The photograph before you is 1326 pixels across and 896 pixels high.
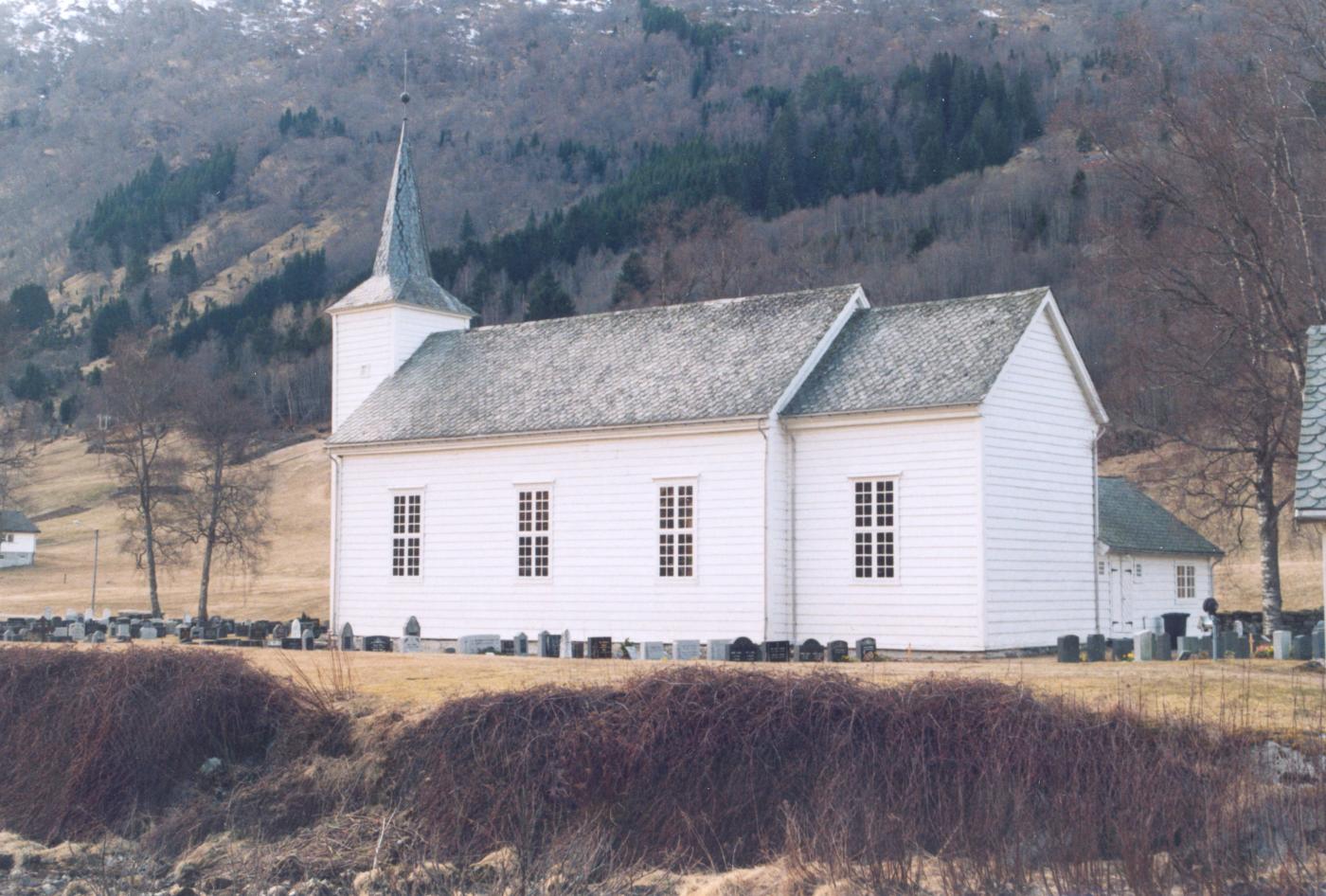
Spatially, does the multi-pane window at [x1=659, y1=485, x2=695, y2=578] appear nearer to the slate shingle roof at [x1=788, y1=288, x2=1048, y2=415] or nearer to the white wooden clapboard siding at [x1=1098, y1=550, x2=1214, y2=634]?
the slate shingle roof at [x1=788, y1=288, x2=1048, y2=415]

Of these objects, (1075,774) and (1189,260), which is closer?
(1075,774)

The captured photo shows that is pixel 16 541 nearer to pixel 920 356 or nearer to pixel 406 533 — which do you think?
pixel 406 533

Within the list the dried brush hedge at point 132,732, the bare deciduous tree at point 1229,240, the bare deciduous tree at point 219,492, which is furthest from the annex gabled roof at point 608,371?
the bare deciduous tree at point 219,492

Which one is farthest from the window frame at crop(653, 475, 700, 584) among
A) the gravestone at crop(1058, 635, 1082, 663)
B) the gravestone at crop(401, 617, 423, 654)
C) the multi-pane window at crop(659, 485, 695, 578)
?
the gravestone at crop(1058, 635, 1082, 663)

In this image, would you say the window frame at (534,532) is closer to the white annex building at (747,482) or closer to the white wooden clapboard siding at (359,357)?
the white annex building at (747,482)

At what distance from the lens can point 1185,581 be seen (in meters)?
49.4

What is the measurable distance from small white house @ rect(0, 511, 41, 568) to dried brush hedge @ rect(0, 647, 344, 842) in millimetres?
65698

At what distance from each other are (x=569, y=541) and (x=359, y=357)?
12429mm

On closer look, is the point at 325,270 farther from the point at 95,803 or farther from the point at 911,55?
the point at 95,803

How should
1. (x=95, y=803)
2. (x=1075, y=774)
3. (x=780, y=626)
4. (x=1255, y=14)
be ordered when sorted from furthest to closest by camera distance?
(x=1255, y=14)
(x=780, y=626)
(x=95, y=803)
(x=1075, y=774)

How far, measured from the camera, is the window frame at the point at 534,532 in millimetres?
38719

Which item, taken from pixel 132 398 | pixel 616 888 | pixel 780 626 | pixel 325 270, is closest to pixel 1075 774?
pixel 616 888

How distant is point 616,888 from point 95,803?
10.1 m

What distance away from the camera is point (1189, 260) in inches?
1626
